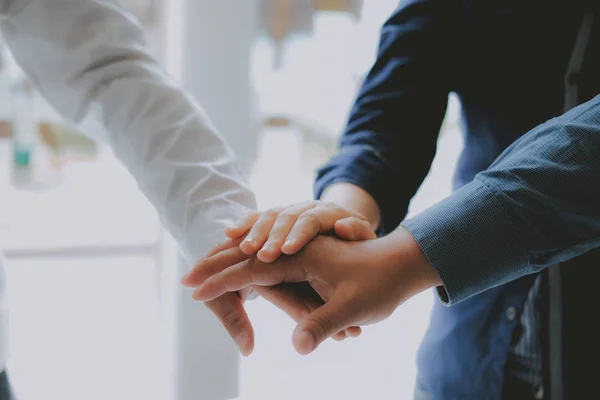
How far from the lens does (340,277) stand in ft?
2.50

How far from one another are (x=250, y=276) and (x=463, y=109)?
1.39 feet

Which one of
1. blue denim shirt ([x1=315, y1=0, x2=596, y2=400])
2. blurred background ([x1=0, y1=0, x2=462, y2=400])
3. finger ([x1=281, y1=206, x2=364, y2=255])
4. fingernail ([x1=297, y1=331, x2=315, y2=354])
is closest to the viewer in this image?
fingernail ([x1=297, y1=331, x2=315, y2=354])

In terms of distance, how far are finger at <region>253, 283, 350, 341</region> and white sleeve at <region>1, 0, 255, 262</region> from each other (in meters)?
0.13

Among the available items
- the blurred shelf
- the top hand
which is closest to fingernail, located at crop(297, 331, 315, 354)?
the top hand

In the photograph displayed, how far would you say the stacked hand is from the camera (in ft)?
2.38

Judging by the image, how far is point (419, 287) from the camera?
2.44ft

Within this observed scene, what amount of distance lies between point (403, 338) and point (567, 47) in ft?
4.67

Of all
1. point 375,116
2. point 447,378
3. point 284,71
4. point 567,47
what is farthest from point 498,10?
point 284,71

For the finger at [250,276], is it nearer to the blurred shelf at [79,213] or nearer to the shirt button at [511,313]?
the shirt button at [511,313]

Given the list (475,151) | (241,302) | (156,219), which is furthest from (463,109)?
(156,219)

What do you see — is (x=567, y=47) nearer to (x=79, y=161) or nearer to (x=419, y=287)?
(x=419, y=287)

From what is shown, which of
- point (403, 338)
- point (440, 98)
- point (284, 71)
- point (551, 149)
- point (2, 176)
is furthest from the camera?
point (403, 338)

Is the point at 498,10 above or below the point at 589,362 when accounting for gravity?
above

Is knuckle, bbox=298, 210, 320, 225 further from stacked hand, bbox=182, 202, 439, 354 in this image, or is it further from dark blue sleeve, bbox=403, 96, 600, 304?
dark blue sleeve, bbox=403, 96, 600, 304
